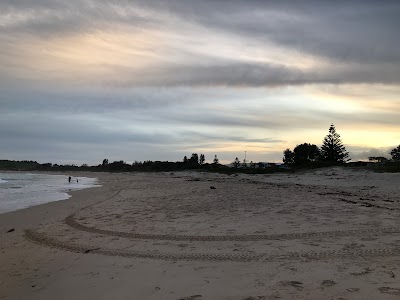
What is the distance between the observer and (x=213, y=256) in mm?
6297

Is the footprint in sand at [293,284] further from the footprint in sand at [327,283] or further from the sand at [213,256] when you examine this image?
the footprint in sand at [327,283]

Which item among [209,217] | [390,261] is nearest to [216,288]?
[390,261]

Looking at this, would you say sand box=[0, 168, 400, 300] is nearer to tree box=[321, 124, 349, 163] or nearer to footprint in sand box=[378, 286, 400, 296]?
footprint in sand box=[378, 286, 400, 296]

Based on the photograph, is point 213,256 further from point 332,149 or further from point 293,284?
point 332,149

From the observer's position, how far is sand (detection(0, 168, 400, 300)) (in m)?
4.70

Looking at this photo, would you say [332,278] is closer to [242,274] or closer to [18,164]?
[242,274]

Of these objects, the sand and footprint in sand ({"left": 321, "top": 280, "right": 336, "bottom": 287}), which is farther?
the sand

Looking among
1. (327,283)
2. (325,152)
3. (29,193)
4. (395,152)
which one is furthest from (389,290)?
(395,152)

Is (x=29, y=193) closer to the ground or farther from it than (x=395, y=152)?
closer to the ground

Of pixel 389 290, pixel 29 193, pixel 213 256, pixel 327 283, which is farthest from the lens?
pixel 29 193

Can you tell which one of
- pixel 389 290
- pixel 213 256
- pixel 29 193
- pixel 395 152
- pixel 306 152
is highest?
pixel 395 152

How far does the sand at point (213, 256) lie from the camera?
15.4ft

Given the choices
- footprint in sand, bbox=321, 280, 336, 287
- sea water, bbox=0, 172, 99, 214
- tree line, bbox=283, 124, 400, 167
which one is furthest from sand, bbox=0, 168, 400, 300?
A: tree line, bbox=283, 124, 400, 167

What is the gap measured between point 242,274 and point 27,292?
3277mm
